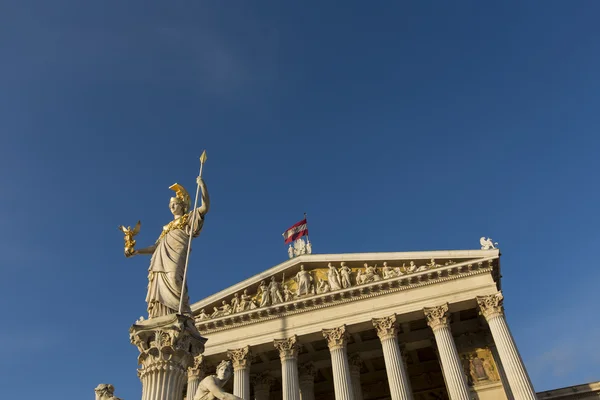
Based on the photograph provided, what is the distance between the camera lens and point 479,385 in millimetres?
24172

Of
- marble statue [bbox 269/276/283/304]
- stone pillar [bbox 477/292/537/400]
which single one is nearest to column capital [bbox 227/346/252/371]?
marble statue [bbox 269/276/283/304]

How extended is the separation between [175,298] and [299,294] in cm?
1835

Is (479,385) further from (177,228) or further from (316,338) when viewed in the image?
(177,228)

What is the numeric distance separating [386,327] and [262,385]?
27.9 feet

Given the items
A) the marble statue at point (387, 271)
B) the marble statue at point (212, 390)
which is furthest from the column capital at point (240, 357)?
the marble statue at point (212, 390)

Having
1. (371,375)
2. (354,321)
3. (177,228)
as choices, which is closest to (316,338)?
(354,321)

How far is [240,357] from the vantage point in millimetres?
25188

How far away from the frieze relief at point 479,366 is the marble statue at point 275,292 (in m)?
9.95

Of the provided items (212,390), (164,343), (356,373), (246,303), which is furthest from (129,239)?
(356,373)

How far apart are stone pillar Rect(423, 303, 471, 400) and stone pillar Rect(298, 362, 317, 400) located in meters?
7.41

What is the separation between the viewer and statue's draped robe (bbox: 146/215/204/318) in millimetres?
8188

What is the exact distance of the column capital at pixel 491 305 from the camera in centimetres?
2278

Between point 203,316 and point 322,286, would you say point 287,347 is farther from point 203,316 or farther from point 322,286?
point 203,316

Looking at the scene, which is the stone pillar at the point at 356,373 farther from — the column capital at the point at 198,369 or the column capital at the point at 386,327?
the column capital at the point at 198,369
